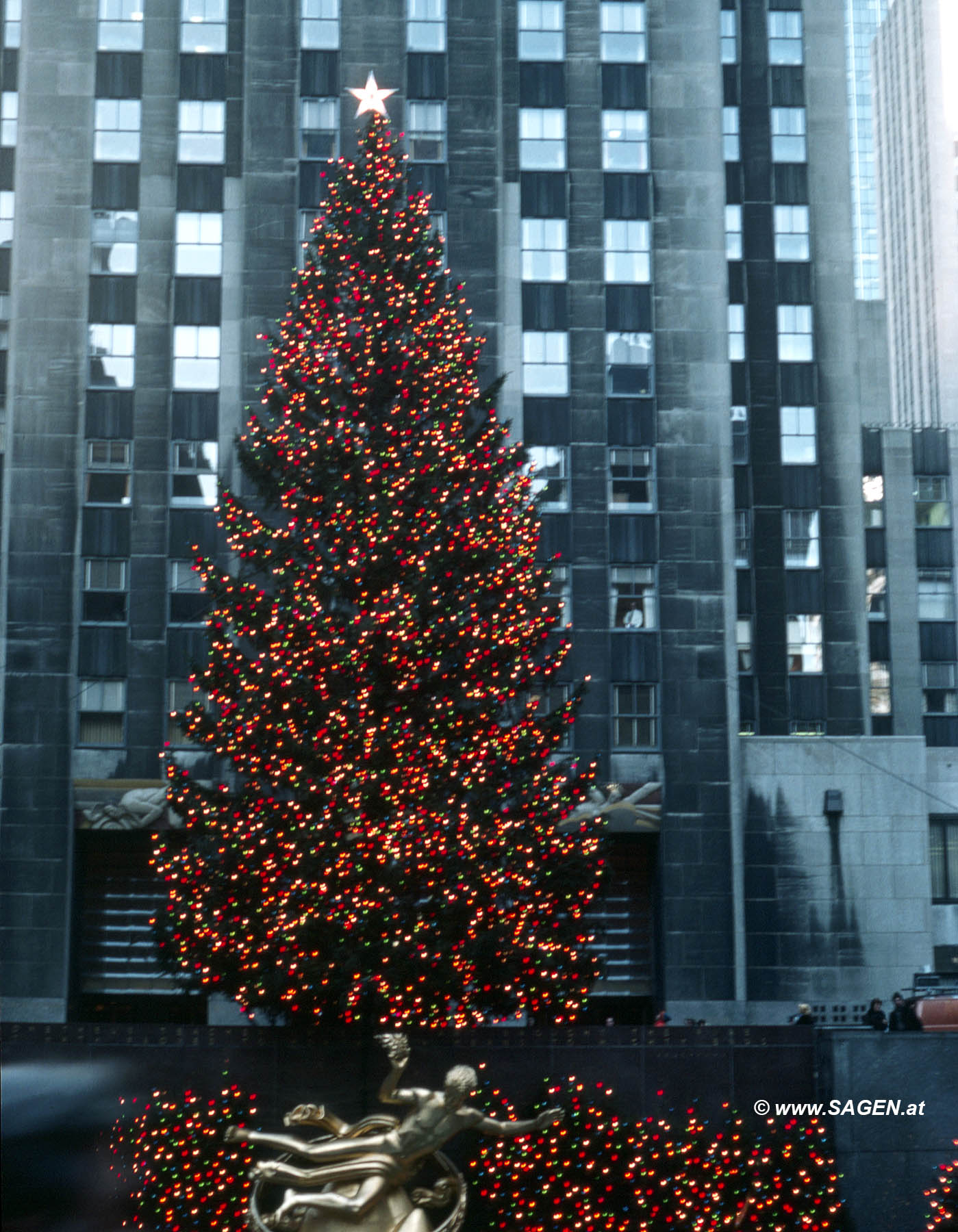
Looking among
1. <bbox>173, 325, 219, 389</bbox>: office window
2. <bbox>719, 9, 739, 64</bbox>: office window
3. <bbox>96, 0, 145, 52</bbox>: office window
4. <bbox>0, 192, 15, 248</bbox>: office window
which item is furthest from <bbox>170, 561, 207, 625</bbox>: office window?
<bbox>719, 9, 739, 64</bbox>: office window

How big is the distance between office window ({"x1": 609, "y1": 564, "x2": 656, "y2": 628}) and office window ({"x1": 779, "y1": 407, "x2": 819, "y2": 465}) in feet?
40.3

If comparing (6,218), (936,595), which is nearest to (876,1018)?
(6,218)

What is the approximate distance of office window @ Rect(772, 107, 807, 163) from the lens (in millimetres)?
58875

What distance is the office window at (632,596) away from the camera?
4512cm

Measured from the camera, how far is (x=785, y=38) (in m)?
60.1

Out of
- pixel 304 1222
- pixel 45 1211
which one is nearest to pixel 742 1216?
pixel 304 1222

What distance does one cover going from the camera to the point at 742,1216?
80.8 ft

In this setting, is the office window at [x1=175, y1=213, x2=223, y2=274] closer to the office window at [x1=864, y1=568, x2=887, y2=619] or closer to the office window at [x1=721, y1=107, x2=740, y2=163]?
the office window at [x1=721, y1=107, x2=740, y2=163]

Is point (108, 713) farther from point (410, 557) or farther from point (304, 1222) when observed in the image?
point (304, 1222)

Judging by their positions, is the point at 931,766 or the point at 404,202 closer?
the point at 404,202

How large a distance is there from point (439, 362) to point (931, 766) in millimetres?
34205

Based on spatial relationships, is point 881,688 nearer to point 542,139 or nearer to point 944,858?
point 944,858

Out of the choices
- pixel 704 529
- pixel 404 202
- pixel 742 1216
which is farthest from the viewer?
pixel 704 529

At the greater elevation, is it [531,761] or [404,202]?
[404,202]
